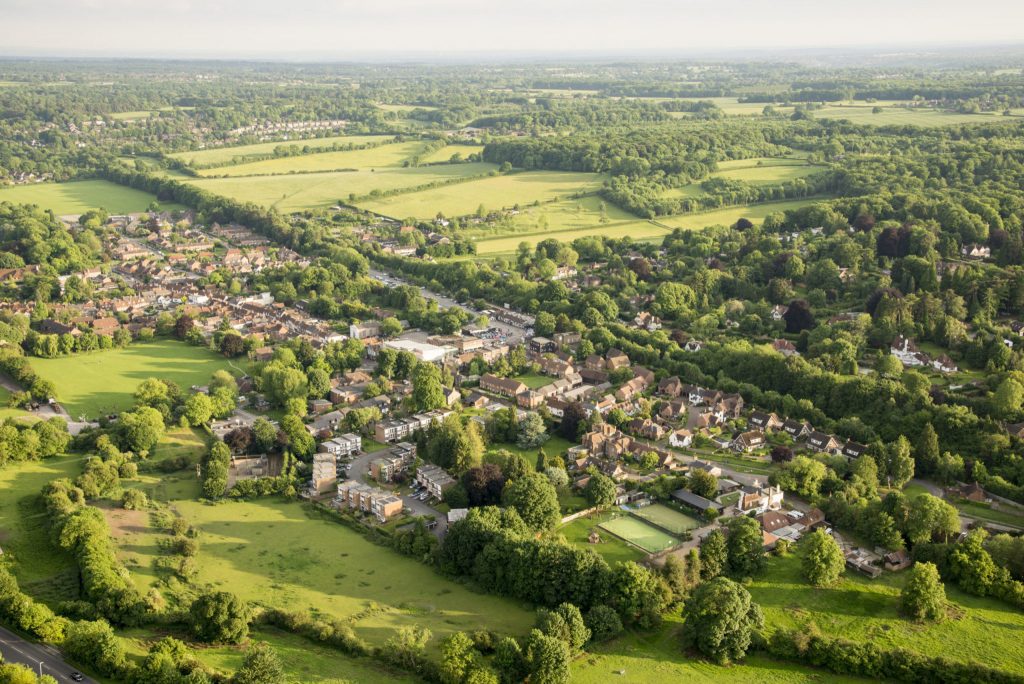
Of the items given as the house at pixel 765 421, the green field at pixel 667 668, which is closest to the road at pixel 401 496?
the green field at pixel 667 668

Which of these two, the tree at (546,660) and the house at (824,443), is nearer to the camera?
the tree at (546,660)

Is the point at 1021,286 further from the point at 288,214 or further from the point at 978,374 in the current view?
the point at 288,214

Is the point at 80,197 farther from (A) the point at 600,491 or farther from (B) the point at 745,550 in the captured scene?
(B) the point at 745,550

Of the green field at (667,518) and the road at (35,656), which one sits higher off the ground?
the road at (35,656)

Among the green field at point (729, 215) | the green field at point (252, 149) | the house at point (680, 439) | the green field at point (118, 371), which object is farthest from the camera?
the green field at point (252, 149)

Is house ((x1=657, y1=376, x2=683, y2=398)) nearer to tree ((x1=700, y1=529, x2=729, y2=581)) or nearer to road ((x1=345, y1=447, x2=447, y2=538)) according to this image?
road ((x1=345, y1=447, x2=447, y2=538))

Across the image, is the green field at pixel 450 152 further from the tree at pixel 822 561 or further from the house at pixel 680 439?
the tree at pixel 822 561

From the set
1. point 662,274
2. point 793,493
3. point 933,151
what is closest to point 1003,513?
point 793,493

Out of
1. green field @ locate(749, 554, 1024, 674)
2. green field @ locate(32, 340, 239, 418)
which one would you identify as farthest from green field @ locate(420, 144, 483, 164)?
green field @ locate(749, 554, 1024, 674)
